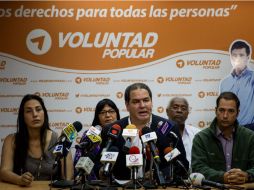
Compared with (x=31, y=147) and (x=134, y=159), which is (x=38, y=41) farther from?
(x=134, y=159)

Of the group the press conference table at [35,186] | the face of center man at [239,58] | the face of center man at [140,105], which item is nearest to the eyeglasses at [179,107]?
the face of center man at [239,58]

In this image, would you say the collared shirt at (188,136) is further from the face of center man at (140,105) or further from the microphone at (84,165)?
the microphone at (84,165)

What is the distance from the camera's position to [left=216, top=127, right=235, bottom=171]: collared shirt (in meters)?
4.22

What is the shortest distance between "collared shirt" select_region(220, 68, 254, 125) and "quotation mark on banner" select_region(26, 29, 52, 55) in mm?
2271

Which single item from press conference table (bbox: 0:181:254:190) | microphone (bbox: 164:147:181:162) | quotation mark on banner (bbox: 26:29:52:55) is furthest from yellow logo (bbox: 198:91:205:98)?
microphone (bbox: 164:147:181:162)

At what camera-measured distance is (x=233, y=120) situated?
170 inches

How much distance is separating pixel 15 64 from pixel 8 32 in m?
0.41

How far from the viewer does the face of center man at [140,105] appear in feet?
13.0

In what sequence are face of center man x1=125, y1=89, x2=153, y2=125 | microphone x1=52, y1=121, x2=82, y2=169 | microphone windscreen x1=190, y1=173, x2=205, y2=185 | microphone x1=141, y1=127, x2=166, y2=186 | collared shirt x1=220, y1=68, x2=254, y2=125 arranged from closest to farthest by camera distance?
microphone x1=141, y1=127, x2=166, y2=186
microphone x1=52, y1=121, x2=82, y2=169
microphone windscreen x1=190, y1=173, x2=205, y2=185
face of center man x1=125, y1=89, x2=153, y2=125
collared shirt x1=220, y1=68, x2=254, y2=125

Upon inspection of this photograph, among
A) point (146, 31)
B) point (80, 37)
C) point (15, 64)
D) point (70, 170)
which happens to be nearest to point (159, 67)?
point (146, 31)

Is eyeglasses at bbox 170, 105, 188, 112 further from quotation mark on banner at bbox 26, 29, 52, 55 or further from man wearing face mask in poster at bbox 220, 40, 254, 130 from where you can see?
quotation mark on banner at bbox 26, 29, 52, 55

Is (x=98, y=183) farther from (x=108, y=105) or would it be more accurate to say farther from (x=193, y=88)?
(x=193, y=88)

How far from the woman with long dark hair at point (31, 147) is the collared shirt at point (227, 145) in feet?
4.39

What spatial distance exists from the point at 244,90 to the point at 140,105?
2457 mm
